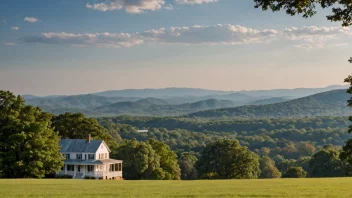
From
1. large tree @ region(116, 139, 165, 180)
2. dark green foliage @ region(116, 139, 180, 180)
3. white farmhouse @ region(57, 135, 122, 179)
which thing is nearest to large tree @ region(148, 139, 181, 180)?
dark green foliage @ region(116, 139, 180, 180)

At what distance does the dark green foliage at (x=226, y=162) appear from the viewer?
7094cm

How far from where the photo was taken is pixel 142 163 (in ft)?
232

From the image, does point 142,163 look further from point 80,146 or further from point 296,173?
point 296,173

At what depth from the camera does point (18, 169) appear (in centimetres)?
5275

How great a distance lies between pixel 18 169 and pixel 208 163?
97.8 feet

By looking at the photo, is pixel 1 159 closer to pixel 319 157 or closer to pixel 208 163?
pixel 208 163

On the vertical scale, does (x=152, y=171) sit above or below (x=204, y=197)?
below

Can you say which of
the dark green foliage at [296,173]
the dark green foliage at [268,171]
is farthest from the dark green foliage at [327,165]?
the dark green foliage at [268,171]

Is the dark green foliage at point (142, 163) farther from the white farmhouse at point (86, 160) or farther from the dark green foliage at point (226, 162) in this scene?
the dark green foliage at point (226, 162)

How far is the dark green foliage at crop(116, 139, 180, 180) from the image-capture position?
7019 centimetres

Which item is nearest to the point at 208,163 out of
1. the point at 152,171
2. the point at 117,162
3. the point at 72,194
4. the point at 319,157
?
the point at 152,171

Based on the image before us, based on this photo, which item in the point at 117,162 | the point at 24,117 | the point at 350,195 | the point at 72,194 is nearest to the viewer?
A: the point at 350,195

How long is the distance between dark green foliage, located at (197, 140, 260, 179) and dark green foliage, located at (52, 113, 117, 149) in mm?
18046

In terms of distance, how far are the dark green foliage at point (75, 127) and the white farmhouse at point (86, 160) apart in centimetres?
383
